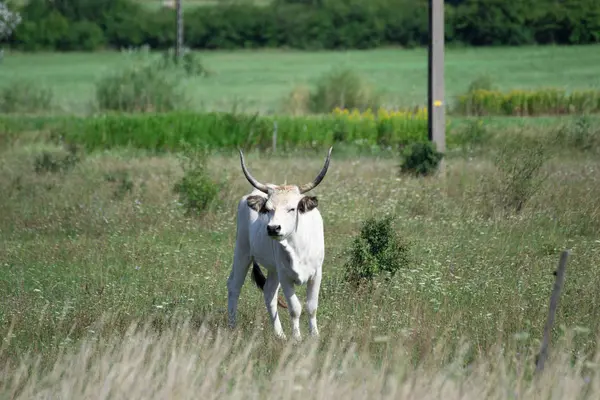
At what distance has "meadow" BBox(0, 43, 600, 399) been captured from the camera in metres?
8.11

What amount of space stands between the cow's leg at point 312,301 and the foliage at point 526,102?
91.2 ft

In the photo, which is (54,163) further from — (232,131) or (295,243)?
(295,243)

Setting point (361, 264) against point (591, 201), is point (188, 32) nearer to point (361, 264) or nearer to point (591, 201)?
point (591, 201)

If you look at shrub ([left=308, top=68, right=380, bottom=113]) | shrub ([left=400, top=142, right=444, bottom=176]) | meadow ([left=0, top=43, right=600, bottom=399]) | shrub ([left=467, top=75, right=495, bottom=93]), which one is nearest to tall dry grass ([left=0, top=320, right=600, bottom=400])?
meadow ([left=0, top=43, right=600, bottom=399])

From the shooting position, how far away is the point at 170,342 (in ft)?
32.6

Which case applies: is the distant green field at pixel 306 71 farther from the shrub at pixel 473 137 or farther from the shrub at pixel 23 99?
the shrub at pixel 473 137

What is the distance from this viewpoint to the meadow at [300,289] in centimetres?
811

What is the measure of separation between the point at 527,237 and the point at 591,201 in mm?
2098

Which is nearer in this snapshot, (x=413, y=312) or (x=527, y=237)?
(x=413, y=312)

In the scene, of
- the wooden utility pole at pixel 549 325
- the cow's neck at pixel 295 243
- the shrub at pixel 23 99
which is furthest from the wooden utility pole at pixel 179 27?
the wooden utility pole at pixel 549 325

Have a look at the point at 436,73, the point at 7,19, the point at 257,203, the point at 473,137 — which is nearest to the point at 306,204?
the point at 257,203

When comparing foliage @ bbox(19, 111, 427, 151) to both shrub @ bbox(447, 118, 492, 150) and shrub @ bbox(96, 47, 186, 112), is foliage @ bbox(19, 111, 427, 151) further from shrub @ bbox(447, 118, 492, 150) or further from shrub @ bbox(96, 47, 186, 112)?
shrub @ bbox(96, 47, 186, 112)

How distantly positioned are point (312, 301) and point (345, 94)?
101 feet

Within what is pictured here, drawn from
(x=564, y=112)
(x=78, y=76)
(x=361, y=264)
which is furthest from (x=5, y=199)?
(x=78, y=76)
